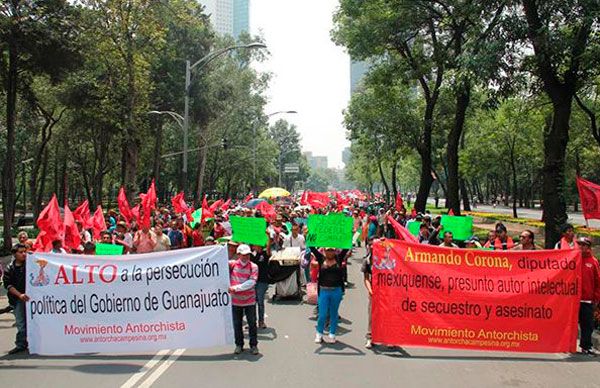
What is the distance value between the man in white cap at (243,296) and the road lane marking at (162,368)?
0.80 metres

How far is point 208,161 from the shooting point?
63781 millimetres

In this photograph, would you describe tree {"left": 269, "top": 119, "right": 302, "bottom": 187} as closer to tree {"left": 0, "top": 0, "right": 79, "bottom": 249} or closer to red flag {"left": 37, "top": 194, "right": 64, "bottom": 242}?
tree {"left": 0, "top": 0, "right": 79, "bottom": 249}

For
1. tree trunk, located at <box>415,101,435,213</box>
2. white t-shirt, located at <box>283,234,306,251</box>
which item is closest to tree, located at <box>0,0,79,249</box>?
white t-shirt, located at <box>283,234,306,251</box>

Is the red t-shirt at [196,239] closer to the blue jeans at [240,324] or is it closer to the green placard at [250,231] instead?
the green placard at [250,231]

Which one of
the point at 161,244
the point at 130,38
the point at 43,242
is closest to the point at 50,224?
the point at 43,242

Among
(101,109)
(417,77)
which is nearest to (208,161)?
(101,109)

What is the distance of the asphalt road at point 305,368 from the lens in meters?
6.66

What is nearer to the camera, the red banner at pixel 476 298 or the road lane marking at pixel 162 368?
the road lane marking at pixel 162 368

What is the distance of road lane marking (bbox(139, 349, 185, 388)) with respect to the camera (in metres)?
6.58

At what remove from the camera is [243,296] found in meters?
7.93

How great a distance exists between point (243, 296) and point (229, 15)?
77819 millimetres

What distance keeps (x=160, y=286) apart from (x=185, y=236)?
5824mm

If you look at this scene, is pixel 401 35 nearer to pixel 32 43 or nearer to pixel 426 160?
pixel 426 160

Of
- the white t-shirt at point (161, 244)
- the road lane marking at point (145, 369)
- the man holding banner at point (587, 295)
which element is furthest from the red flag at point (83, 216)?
the man holding banner at point (587, 295)
